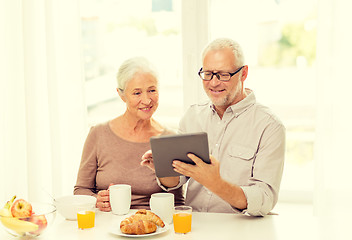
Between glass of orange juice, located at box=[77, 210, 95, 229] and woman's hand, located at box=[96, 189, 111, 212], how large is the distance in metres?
0.24

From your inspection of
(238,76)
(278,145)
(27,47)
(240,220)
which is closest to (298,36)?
(238,76)

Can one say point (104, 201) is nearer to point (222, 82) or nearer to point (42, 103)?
point (222, 82)

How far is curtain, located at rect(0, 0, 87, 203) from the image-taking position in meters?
3.07

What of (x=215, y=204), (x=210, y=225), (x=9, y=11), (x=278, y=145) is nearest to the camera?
(x=210, y=225)

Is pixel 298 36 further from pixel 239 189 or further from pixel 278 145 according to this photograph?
pixel 239 189

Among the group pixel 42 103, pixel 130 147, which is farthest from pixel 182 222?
pixel 42 103

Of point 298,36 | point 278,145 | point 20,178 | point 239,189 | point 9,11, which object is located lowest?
point 20,178

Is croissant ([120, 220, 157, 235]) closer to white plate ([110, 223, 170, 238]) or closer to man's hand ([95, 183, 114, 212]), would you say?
white plate ([110, 223, 170, 238])

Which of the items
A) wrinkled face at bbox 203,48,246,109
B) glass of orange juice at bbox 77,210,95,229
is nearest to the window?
wrinkled face at bbox 203,48,246,109

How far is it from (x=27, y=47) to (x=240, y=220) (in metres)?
1.96

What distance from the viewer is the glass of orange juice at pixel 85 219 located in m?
1.80

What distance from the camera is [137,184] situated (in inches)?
90.8

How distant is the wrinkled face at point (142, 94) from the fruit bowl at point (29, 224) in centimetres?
78

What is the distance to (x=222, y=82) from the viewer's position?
219 centimetres
